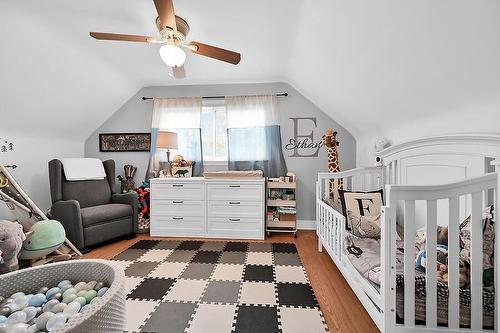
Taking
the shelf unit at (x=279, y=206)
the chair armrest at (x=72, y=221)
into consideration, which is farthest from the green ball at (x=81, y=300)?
the shelf unit at (x=279, y=206)

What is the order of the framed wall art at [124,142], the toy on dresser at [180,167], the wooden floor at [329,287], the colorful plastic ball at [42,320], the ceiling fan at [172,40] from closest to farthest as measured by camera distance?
the colorful plastic ball at [42,320], the wooden floor at [329,287], the ceiling fan at [172,40], the toy on dresser at [180,167], the framed wall art at [124,142]

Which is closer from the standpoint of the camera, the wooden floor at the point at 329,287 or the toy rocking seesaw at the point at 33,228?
the wooden floor at the point at 329,287

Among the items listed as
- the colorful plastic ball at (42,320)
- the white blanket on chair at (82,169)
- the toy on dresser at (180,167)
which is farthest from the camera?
the toy on dresser at (180,167)

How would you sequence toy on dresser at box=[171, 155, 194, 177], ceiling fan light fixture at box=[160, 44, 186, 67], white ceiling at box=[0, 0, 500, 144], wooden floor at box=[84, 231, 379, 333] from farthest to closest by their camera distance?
toy on dresser at box=[171, 155, 194, 177], ceiling fan light fixture at box=[160, 44, 186, 67], wooden floor at box=[84, 231, 379, 333], white ceiling at box=[0, 0, 500, 144]

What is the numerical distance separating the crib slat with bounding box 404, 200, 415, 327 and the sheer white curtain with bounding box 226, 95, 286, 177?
2.39 meters

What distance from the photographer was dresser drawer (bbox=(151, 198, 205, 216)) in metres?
2.99

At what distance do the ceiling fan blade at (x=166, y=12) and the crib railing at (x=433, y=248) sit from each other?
5.18 feet

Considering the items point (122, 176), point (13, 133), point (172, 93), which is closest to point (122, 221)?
point (122, 176)

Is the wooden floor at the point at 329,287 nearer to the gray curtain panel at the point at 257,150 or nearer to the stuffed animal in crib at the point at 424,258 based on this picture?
the stuffed animal in crib at the point at 424,258

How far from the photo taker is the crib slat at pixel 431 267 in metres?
0.92

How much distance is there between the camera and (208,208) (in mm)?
2979

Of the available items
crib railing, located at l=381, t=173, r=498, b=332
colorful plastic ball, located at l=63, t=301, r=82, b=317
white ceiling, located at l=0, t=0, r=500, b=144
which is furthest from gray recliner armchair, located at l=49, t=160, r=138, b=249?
crib railing, located at l=381, t=173, r=498, b=332

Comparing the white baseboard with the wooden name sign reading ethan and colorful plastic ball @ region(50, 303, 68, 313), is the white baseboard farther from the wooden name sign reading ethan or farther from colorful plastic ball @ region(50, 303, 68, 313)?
colorful plastic ball @ region(50, 303, 68, 313)

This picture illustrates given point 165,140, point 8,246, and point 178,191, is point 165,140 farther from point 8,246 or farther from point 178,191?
point 8,246
